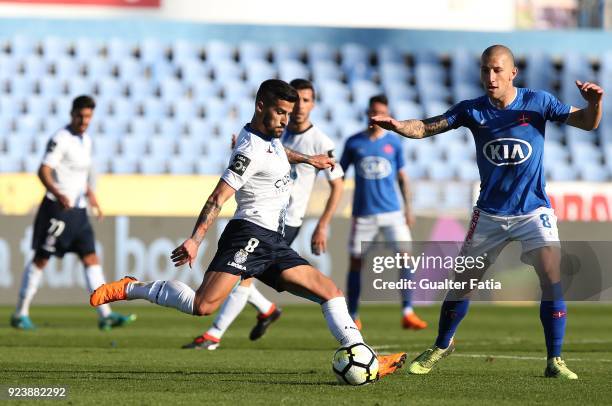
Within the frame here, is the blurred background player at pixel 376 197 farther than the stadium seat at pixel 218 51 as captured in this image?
No

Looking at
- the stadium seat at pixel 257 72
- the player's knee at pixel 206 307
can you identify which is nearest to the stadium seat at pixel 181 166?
the stadium seat at pixel 257 72

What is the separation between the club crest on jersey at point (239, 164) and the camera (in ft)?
23.2

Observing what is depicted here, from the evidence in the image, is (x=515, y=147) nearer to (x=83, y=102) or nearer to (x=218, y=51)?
(x=83, y=102)

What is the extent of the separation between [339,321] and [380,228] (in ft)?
18.8

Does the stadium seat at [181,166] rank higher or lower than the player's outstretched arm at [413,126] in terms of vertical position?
lower

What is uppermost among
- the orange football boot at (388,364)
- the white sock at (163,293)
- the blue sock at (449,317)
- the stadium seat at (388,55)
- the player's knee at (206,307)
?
the stadium seat at (388,55)

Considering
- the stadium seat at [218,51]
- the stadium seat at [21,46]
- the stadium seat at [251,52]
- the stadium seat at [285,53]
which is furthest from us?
the stadium seat at [285,53]

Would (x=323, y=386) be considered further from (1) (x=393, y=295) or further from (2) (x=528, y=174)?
(1) (x=393, y=295)

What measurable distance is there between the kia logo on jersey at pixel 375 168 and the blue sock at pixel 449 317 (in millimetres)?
4813

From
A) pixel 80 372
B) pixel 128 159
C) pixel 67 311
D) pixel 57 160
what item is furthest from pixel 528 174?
pixel 128 159

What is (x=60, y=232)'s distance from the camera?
12.3m

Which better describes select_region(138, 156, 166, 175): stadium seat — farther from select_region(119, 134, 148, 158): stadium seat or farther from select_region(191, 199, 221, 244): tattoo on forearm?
select_region(191, 199, 221, 244): tattoo on forearm

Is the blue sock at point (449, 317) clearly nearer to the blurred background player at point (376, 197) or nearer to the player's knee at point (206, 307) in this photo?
the player's knee at point (206, 307)

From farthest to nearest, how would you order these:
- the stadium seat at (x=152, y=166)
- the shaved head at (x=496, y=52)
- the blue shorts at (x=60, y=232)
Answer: the stadium seat at (x=152, y=166) → the blue shorts at (x=60, y=232) → the shaved head at (x=496, y=52)
